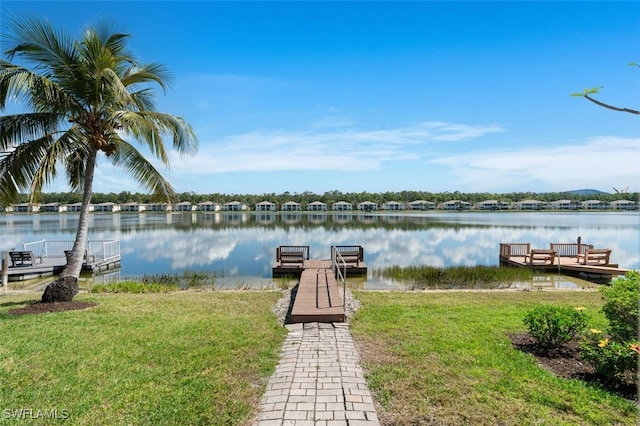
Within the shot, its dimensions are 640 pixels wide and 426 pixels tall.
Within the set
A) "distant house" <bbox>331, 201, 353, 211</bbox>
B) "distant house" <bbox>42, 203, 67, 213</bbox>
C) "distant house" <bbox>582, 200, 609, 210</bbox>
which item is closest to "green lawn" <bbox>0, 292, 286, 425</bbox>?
"distant house" <bbox>331, 201, 353, 211</bbox>

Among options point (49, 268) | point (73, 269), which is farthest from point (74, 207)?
point (73, 269)

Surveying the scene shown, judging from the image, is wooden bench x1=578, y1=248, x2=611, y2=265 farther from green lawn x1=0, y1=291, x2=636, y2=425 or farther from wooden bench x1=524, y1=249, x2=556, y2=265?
green lawn x1=0, y1=291, x2=636, y2=425

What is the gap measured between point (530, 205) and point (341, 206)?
65.7m

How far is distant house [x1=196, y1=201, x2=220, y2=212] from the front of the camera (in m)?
120

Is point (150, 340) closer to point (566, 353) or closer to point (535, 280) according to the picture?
point (566, 353)

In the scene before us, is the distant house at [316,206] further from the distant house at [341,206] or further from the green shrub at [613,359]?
the green shrub at [613,359]

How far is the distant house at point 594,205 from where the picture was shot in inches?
4884

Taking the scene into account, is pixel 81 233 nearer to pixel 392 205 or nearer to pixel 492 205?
pixel 392 205

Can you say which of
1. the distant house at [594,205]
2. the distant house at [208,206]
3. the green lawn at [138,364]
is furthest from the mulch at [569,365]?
the distant house at [594,205]

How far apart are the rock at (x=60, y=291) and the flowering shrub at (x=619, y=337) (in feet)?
33.6

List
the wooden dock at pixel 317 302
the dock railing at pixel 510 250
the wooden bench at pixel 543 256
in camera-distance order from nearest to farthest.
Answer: the wooden dock at pixel 317 302
the wooden bench at pixel 543 256
the dock railing at pixel 510 250

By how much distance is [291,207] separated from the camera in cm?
12581

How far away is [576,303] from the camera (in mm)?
9383

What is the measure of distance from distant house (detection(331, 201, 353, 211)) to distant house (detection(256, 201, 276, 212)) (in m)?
20.9
